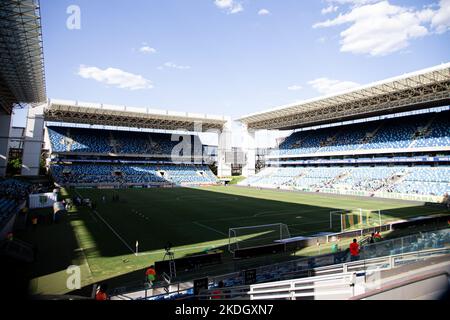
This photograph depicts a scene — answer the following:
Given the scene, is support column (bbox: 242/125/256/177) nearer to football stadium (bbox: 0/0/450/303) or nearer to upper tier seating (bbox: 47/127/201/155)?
football stadium (bbox: 0/0/450/303)

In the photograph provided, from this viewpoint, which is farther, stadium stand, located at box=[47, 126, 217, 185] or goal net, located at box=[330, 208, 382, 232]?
stadium stand, located at box=[47, 126, 217, 185]

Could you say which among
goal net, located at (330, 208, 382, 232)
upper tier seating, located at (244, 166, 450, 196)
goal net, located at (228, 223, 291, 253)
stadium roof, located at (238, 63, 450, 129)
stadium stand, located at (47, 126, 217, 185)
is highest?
stadium roof, located at (238, 63, 450, 129)

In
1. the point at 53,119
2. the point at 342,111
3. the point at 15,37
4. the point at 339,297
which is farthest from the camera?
the point at 53,119

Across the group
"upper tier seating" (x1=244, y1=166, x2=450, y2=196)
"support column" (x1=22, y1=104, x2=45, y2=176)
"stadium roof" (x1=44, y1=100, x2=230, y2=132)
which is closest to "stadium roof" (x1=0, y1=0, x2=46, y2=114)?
"support column" (x1=22, y1=104, x2=45, y2=176)

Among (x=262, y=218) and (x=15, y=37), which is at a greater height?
(x=15, y=37)

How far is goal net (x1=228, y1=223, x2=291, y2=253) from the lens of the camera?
18406 mm

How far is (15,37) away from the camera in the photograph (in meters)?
23.3

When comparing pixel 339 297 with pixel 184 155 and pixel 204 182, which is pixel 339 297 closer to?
pixel 204 182

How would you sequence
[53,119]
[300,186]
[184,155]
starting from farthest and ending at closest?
1. [184,155]
2. [53,119]
3. [300,186]

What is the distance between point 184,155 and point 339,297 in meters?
78.4

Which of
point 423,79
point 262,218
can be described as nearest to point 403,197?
point 423,79

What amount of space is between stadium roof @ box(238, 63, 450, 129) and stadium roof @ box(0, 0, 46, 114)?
39691 millimetres

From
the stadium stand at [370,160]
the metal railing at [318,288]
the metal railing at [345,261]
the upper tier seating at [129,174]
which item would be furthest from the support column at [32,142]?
the metal railing at [318,288]
